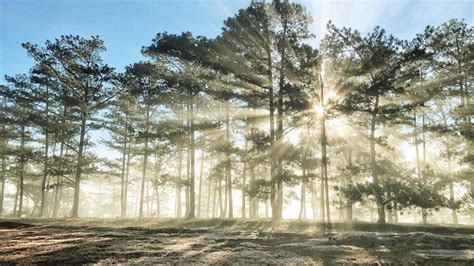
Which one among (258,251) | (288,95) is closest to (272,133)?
(288,95)

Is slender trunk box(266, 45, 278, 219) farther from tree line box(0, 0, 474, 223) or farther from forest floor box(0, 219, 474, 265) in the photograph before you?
forest floor box(0, 219, 474, 265)

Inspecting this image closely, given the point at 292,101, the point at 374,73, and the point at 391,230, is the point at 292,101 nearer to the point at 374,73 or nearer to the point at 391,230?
the point at 374,73

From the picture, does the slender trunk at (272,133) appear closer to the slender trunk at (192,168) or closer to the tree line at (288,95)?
the tree line at (288,95)

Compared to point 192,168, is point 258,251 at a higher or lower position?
lower

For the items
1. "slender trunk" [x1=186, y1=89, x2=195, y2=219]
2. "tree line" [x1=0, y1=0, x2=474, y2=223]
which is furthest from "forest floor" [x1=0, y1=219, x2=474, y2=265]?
"slender trunk" [x1=186, y1=89, x2=195, y2=219]

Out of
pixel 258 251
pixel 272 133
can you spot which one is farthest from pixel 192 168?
pixel 258 251

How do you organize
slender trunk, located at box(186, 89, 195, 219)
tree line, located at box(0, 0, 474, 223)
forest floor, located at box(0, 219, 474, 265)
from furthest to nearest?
slender trunk, located at box(186, 89, 195, 219) < tree line, located at box(0, 0, 474, 223) < forest floor, located at box(0, 219, 474, 265)

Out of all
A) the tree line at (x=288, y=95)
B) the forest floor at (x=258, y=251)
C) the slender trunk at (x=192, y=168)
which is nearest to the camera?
the forest floor at (x=258, y=251)

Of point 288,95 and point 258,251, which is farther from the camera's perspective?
point 288,95

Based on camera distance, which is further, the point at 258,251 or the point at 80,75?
the point at 80,75

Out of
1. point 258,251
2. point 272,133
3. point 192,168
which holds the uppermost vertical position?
point 272,133

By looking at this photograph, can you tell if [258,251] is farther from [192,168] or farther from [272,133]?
[192,168]

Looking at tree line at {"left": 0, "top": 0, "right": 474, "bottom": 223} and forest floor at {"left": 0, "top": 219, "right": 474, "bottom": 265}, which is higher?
tree line at {"left": 0, "top": 0, "right": 474, "bottom": 223}

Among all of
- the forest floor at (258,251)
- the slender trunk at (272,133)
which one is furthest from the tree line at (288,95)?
the forest floor at (258,251)
